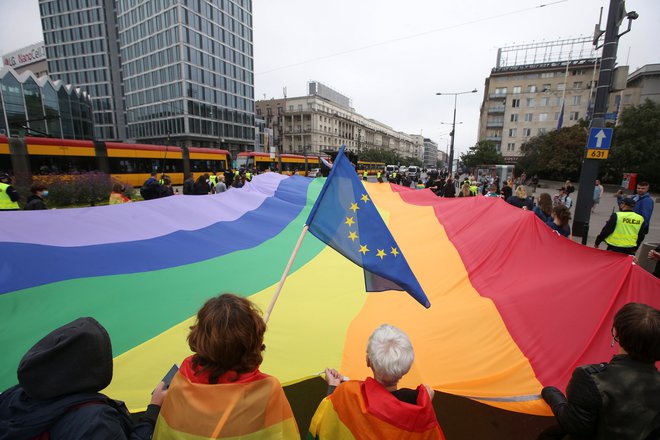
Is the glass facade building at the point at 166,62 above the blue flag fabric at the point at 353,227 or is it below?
above

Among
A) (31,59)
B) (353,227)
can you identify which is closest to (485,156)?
(353,227)

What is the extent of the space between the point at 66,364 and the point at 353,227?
213 centimetres

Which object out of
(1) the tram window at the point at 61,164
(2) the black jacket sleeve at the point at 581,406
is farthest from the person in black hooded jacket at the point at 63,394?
(1) the tram window at the point at 61,164

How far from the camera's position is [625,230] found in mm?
5289

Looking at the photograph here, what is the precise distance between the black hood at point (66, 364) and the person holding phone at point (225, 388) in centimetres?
32

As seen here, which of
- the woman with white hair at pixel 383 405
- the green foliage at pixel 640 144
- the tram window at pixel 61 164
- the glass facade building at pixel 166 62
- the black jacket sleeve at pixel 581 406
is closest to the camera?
the woman with white hair at pixel 383 405

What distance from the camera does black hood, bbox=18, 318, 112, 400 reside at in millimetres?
1158

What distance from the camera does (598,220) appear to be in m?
13.5

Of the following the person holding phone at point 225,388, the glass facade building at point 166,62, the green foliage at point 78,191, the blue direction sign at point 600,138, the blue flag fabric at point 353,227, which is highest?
→ the glass facade building at point 166,62

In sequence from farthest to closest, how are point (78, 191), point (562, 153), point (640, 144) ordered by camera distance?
point (562, 153) → point (640, 144) → point (78, 191)

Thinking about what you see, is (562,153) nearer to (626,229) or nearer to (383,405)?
(626,229)

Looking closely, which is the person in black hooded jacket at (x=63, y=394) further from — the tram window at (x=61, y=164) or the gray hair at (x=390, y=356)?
the tram window at (x=61, y=164)

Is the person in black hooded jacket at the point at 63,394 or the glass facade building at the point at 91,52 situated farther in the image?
the glass facade building at the point at 91,52

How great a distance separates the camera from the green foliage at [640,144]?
26672mm
